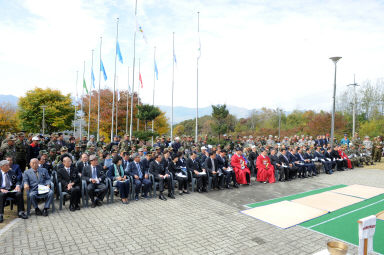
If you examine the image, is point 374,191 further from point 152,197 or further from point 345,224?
point 152,197

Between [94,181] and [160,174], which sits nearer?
[94,181]

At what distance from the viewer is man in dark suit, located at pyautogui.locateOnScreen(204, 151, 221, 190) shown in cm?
975

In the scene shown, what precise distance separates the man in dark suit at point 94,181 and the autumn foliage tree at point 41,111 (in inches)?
1125

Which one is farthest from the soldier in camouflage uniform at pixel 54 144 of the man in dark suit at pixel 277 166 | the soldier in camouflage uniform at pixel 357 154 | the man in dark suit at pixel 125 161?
the soldier in camouflage uniform at pixel 357 154

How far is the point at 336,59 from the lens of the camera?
12648 millimetres

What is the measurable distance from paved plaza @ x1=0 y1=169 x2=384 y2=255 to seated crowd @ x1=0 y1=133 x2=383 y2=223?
2.09 feet

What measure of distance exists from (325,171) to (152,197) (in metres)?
11.1

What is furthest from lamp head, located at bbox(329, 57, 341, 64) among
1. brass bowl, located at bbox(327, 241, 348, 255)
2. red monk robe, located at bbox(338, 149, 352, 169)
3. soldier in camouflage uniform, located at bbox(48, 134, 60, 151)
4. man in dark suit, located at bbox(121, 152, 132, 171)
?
soldier in camouflage uniform, located at bbox(48, 134, 60, 151)

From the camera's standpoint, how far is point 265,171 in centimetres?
1134

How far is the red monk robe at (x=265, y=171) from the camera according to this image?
11.3m

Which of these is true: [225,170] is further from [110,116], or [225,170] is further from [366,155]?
[110,116]

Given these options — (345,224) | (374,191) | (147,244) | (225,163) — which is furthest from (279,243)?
(374,191)

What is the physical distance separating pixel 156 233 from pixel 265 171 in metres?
7.34

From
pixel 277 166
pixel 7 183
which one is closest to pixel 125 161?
pixel 7 183
